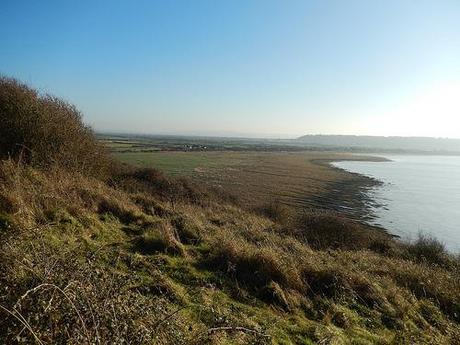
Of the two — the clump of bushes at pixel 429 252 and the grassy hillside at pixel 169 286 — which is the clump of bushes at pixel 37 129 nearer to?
the grassy hillside at pixel 169 286

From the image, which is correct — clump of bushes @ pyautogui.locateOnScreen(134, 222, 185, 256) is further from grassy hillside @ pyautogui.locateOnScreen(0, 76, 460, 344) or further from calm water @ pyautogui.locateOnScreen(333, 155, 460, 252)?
calm water @ pyautogui.locateOnScreen(333, 155, 460, 252)

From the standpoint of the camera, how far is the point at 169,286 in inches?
240

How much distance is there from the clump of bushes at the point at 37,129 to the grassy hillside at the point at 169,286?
471 centimetres

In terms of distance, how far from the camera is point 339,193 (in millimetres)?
46781

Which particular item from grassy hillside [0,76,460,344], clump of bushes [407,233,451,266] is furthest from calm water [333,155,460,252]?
grassy hillside [0,76,460,344]

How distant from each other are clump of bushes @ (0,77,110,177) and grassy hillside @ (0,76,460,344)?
4707 mm

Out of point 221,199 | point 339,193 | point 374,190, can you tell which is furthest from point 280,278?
point 374,190

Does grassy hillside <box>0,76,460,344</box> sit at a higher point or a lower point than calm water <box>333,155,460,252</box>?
higher

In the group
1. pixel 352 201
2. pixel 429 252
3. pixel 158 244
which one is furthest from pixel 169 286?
pixel 352 201

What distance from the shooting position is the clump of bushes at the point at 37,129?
15.0m

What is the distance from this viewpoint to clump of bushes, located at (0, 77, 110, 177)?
1503 cm

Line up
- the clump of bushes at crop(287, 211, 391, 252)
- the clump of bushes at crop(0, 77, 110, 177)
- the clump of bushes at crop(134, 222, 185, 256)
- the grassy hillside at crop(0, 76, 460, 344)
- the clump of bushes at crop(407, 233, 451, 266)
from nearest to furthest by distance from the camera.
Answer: the grassy hillside at crop(0, 76, 460, 344) → the clump of bushes at crop(134, 222, 185, 256) → the clump of bushes at crop(0, 77, 110, 177) → the clump of bushes at crop(407, 233, 451, 266) → the clump of bushes at crop(287, 211, 391, 252)

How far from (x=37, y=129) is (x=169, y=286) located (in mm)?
12347

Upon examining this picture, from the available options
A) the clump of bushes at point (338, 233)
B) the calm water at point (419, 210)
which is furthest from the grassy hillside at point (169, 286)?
→ the calm water at point (419, 210)
